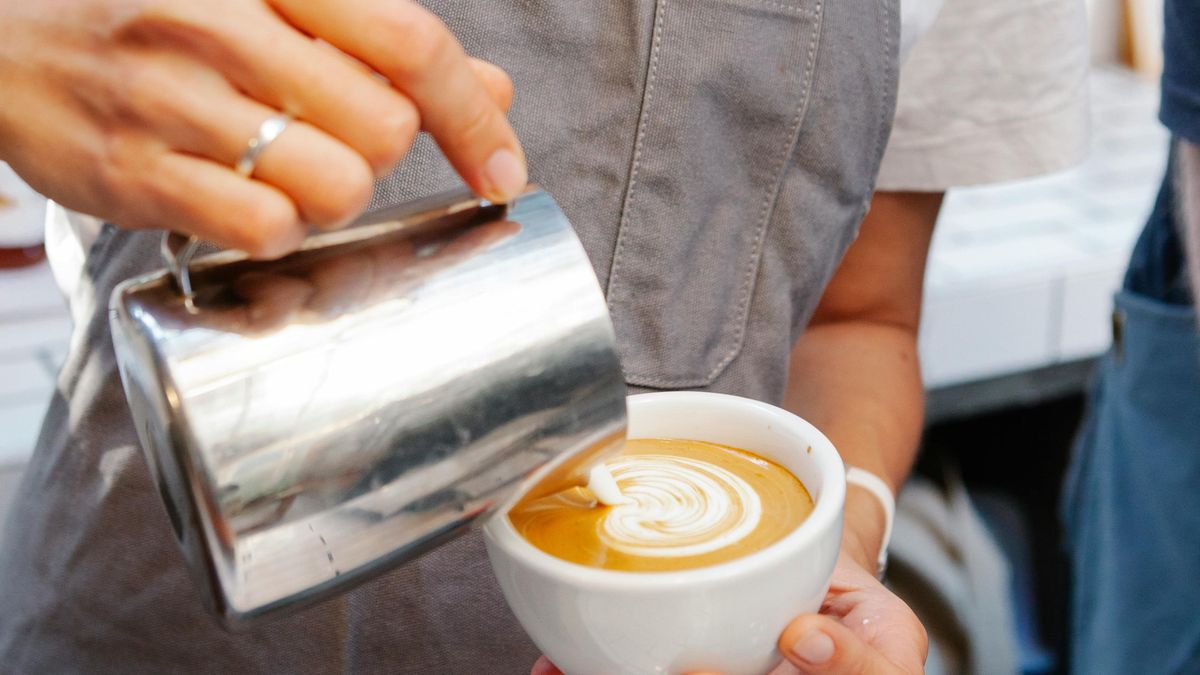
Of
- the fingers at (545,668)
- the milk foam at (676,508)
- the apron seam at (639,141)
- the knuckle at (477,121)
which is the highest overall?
the knuckle at (477,121)

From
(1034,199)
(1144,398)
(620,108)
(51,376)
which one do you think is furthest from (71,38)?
(1034,199)

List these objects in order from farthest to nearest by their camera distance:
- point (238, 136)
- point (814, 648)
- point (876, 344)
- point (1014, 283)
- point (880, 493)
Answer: point (1014, 283) < point (876, 344) < point (880, 493) < point (814, 648) < point (238, 136)

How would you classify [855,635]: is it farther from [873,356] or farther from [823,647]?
[873,356]

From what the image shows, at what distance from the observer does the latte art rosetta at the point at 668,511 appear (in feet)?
1.63

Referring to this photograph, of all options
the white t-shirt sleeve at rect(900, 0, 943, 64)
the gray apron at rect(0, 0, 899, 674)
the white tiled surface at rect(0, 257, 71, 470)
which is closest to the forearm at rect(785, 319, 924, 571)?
the gray apron at rect(0, 0, 899, 674)

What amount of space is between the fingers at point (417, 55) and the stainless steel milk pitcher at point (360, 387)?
0.16 ft

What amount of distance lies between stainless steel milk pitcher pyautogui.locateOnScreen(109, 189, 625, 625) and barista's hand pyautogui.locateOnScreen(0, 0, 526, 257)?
35mm

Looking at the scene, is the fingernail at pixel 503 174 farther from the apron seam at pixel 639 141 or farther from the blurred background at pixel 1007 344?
the blurred background at pixel 1007 344

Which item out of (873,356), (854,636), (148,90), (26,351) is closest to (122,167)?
(148,90)

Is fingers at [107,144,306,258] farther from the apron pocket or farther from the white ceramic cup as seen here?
the apron pocket

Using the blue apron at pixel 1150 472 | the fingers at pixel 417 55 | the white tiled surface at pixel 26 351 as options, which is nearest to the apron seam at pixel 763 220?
the fingers at pixel 417 55

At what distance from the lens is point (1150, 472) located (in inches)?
45.5

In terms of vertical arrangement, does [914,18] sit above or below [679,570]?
above

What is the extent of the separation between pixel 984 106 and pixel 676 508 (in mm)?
524
